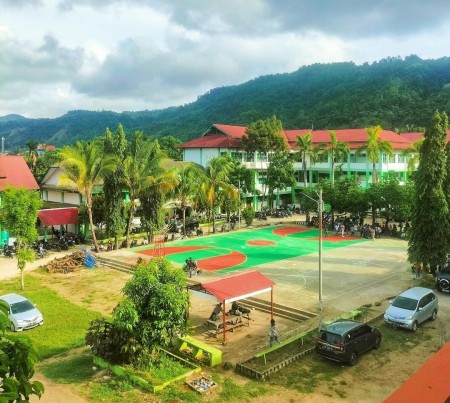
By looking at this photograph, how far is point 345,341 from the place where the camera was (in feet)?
54.3

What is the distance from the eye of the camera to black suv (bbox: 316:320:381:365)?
54.1 ft

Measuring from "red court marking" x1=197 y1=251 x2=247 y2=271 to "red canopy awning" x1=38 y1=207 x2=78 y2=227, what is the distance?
14.0m

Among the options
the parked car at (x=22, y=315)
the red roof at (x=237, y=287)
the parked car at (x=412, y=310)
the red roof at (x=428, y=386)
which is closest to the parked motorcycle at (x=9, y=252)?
the parked car at (x=22, y=315)

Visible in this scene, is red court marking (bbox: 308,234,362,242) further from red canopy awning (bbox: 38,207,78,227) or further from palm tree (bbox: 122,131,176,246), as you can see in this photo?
red canopy awning (bbox: 38,207,78,227)

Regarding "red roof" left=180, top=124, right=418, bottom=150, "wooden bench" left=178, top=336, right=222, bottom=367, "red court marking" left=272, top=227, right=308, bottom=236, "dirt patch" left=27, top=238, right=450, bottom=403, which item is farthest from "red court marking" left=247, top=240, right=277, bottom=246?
"wooden bench" left=178, top=336, right=222, bottom=367

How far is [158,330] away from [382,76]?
104m

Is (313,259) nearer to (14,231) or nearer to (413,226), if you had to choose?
(413,226)

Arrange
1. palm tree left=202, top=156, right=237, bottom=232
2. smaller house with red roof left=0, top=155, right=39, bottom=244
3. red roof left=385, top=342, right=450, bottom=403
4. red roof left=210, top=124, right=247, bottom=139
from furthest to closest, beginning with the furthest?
1. red roof left=210, top=124, right=247, bottom=139
2. palm tree left=202, top=156, right=237, bottom=232
3. smaller house with red roof left=0, top=155, right=39, bottom=244
4. red roof left=385, top=342, right=450, bottom=403

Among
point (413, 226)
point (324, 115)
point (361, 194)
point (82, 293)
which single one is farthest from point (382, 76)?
point (82, 293)

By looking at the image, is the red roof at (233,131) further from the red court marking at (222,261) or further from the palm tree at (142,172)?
the red court marking at (222,261)

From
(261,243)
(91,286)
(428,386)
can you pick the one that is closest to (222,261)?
(261,243)

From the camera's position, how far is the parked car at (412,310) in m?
20.0

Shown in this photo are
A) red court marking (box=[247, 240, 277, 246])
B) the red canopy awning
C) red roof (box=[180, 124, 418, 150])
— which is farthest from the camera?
red roof (box=[180, 124, 418, 150])

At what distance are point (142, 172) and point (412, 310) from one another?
2476cm
